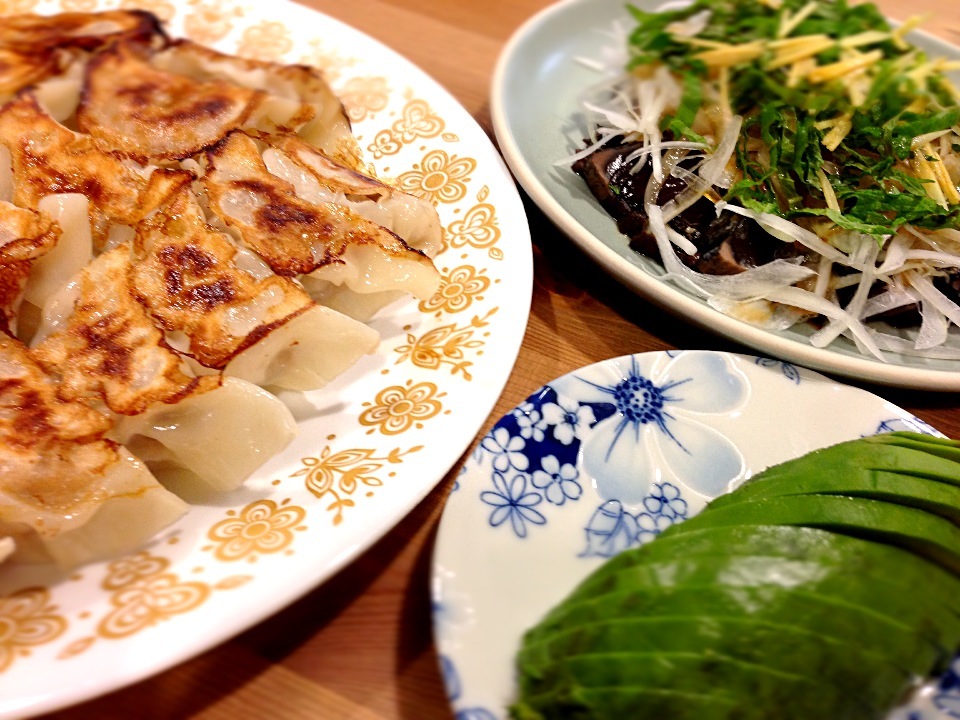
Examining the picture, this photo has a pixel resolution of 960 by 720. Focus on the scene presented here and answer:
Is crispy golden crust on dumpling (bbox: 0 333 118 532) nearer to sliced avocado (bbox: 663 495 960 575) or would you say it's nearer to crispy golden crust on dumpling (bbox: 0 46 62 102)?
crispy golden crust on dumpling (bbox: 0 46 62 102)

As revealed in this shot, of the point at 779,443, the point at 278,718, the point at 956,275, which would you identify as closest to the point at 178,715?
the point at 278,718

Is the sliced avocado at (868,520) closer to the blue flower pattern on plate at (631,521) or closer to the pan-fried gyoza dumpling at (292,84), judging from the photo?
the blue flower pattern on plate at (631,521)

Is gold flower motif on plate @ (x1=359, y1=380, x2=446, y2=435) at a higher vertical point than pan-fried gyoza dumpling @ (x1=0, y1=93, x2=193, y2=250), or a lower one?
lower

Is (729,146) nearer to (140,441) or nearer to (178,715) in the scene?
(140,441)

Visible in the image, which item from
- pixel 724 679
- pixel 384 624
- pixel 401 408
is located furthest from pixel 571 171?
pixel 724 679

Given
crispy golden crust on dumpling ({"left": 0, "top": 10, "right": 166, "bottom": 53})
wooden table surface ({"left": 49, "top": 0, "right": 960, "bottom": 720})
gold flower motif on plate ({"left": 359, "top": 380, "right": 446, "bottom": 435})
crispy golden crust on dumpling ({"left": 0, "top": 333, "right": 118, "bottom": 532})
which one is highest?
crispy golden crust on dumpling ({"left": 0, "top": 10, "right": 166, "bottom": 53})

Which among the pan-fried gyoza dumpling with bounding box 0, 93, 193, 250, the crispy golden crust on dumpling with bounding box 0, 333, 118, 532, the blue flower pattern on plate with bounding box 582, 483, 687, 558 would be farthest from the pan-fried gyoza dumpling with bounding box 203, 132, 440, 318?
the blue flower pattern on plate with bounding box 582, 483, 687, 558

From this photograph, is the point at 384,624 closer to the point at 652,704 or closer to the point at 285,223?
the point at 652,704
